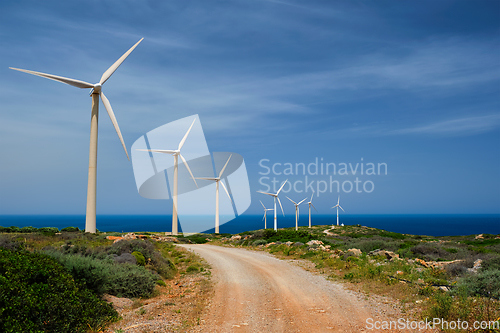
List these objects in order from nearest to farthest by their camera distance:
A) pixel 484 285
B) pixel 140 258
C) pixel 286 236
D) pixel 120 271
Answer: pixel 484 285, pixel 120 271, pixel 140 258, pixel 286 236

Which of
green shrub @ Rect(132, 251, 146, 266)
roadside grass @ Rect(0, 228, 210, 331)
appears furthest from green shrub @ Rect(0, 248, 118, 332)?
green shrub @ Rect(132, 251, 146, 266)

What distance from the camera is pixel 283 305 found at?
39.1 ft

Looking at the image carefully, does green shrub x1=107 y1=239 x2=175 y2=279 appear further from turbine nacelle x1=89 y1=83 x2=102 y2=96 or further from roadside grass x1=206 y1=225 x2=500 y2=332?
turbine nacelle x1=89 y1=83 x2=102 y2=96

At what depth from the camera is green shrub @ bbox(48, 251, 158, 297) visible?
1145 cm

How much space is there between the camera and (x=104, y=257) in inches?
635

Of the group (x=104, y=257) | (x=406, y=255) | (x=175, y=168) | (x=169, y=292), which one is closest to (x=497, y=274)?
(x=406, y=255)

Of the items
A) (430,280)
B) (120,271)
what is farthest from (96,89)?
(430,280)

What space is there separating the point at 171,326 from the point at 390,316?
7.30m

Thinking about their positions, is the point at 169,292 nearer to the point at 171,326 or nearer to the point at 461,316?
the point at 171,326

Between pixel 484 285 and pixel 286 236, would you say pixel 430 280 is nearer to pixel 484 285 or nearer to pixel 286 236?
pixel 484 285

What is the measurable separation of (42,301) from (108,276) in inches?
179

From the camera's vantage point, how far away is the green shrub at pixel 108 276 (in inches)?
451

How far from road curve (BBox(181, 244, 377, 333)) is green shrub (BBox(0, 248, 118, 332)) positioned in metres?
3.36

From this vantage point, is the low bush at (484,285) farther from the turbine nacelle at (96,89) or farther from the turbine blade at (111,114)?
the turbine nacelle at (96,89)
